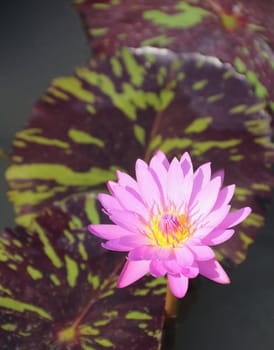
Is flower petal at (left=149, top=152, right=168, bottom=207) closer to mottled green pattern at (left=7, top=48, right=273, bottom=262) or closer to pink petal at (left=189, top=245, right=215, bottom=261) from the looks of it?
pink petal at (left=189, top=245, right=215, bottom=261)

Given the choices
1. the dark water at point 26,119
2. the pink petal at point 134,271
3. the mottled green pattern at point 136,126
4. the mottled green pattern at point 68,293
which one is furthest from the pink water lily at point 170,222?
the dark water at point 26,119

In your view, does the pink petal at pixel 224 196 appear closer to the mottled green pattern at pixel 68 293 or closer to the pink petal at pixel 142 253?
the pink petal at pixel 142 253

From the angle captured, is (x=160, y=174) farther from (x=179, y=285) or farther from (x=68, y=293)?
(x=68, y=293)

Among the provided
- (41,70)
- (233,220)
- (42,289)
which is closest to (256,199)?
(233,220)

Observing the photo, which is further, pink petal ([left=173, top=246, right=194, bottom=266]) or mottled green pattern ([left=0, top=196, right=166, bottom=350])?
mottled green pattern ([left=0, top=196, right=166, bottom=350])

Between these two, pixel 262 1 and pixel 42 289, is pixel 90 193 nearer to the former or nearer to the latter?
pixel 42 289

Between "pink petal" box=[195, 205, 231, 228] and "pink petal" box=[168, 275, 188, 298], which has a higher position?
"pink petal" box=[195, 205, 231, 228]

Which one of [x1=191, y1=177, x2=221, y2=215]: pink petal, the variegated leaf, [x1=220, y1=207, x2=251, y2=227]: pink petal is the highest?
the variegated leaf

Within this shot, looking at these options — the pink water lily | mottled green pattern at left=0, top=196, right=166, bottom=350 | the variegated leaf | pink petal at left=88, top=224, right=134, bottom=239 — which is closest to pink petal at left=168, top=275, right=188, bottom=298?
the pink water lily
